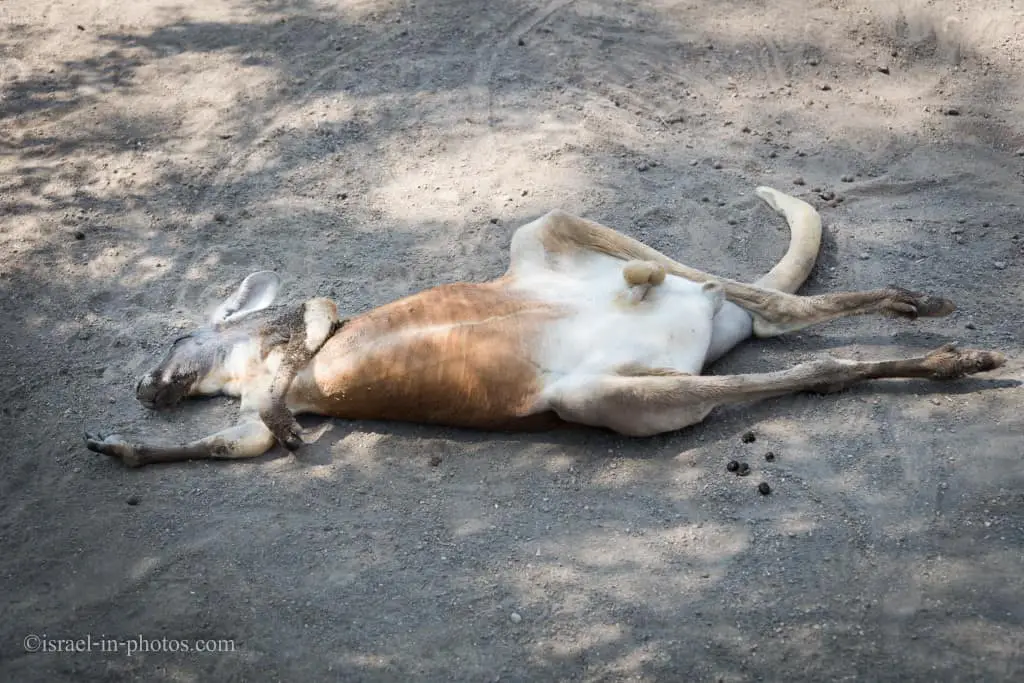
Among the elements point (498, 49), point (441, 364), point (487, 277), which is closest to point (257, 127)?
point (498, 49)

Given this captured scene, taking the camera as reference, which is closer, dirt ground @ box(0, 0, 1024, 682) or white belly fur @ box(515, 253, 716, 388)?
dirt ground @ box(0, 0, 1024, 682)

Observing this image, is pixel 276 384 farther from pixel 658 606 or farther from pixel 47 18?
pixel 47 18

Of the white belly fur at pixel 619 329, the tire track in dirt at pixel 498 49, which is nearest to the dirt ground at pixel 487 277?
the tire track in dirt at pixel 498 49

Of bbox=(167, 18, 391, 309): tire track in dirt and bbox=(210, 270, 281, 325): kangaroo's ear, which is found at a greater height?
bbox=(167, 18, 391, 309): tire track in dirt

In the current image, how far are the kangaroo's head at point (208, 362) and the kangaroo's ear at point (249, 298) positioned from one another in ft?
0.11

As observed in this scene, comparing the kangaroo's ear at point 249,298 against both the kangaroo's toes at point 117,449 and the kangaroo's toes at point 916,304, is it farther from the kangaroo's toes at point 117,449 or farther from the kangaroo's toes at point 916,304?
the kangaroo's toes at point 916,304

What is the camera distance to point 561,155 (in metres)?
5.55

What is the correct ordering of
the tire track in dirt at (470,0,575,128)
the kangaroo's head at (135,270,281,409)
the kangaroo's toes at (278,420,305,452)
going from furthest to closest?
the tire track in dirt at (470,0,575,128), the kangaroo's head at (135,270,281,409), the kangaroo's toes at (278,420,305,452)

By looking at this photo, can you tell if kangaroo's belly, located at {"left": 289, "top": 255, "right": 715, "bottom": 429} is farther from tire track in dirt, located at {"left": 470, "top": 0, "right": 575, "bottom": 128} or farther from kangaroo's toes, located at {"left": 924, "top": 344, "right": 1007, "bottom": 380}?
tire track in dirt, located at {"left": 470, "top": 0, "right": 575, "bottom": 128}

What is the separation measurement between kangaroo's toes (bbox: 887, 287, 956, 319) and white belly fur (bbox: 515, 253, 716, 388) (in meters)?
0.78

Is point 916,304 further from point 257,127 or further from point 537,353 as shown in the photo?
point 257,127

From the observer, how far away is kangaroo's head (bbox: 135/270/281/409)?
14.3ft

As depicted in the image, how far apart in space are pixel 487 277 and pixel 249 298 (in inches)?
44.2

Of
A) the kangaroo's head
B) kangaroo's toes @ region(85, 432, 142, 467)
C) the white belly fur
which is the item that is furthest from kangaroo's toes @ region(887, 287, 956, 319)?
kangaroo's toes @ region(85, 432, 142, 467)
